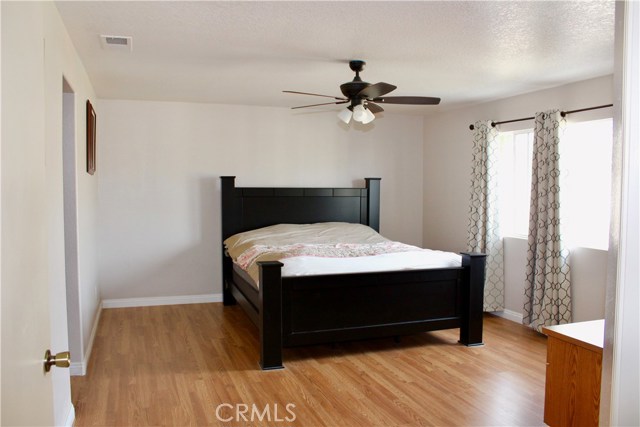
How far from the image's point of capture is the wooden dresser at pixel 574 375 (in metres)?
2.30

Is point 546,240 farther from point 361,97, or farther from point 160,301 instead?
point 160,301

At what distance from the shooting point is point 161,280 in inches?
218

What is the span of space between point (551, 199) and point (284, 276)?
2.40 meters

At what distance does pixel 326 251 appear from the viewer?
4.21 meters

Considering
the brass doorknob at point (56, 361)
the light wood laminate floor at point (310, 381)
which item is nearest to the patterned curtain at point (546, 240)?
the light wood laminate floor at point (310, 381)

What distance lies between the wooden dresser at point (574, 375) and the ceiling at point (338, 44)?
1.65m

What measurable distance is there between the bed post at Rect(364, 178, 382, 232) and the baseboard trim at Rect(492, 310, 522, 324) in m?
1.67

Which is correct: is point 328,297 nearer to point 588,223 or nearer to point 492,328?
point 492,328

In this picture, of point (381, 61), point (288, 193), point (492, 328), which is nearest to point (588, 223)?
point (492, 328)

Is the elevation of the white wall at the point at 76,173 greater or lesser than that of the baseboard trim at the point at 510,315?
greater

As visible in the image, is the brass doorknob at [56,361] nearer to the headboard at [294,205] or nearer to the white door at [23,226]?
the white door at [23,226]

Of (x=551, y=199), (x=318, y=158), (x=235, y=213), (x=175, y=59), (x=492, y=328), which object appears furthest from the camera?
(x=318, y=158)

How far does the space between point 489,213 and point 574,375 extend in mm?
2778

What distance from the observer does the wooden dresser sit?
2.30 m
